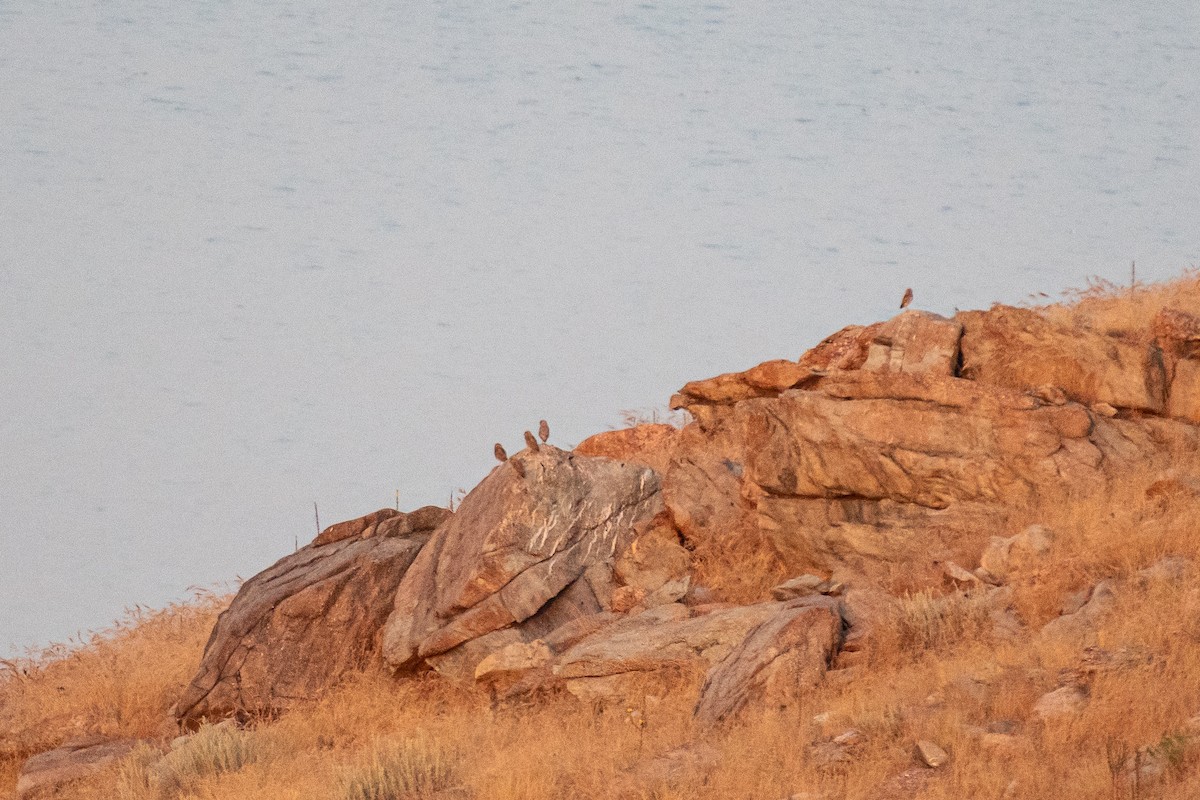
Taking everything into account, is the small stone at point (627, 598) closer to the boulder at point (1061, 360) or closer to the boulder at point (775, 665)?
the boulder at point (775, 665)

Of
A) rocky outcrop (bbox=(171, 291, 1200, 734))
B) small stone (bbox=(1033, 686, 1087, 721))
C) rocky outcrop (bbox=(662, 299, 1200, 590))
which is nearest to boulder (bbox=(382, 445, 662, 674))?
rocky outcrop (bbox=(171, 291, 1200, 734))

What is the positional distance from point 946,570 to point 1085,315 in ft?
15.1

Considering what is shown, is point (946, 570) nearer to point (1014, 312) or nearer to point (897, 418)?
point (897, 418)

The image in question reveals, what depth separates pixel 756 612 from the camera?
11.5 meters

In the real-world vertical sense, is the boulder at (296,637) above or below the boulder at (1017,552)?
below

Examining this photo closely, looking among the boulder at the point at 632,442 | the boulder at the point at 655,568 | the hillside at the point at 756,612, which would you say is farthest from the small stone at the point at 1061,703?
the boulder at the point at 632,442

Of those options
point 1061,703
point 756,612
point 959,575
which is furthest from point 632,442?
point 1061,703

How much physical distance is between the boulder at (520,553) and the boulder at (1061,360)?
3868 mm

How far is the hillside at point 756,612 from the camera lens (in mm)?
8852

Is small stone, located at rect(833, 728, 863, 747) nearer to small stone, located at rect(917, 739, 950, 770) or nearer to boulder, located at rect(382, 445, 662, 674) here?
small stone, located at rect(917, 739, 950, 770)

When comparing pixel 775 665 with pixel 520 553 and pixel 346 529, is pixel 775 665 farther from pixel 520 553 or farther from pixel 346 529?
pixel 346 529

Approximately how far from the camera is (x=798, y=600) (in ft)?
37.2

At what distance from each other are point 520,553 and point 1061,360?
19.2 feet

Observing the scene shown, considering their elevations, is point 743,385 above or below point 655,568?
above
